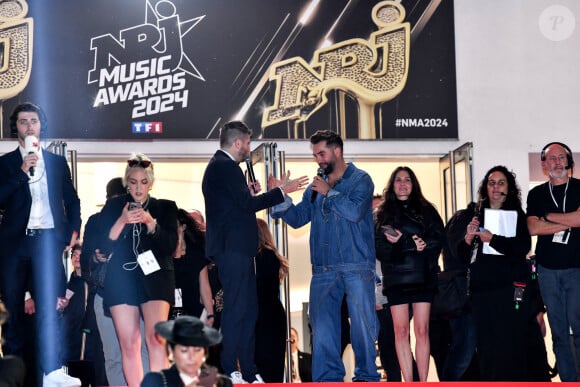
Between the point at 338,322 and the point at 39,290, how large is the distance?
1.73 m

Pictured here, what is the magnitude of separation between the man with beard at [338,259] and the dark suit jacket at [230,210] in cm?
44

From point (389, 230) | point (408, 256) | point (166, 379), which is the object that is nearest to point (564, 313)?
point (408, 256)

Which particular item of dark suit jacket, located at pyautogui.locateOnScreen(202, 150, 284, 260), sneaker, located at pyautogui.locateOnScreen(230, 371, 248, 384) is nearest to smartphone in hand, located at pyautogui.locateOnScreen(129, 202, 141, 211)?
dark suit jacket, located at pyautogui.locateOnScreen(202, 150, 284, 260)

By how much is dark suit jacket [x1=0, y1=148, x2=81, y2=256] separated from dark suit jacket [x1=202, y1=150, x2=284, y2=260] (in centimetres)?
76

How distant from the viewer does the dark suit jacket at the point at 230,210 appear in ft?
20.1

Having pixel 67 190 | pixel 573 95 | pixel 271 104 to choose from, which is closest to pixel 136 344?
pixel 67 190

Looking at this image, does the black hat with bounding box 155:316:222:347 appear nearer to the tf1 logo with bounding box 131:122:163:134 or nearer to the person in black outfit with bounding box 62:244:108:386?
the person in black outfit with bounding box 62:244:108:386

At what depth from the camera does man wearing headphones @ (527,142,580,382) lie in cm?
666

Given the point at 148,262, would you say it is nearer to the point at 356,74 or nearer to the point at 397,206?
the point at 397,206

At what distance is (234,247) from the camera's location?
610 centimetres

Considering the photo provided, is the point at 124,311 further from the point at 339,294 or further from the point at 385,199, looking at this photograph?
the point at 385,199

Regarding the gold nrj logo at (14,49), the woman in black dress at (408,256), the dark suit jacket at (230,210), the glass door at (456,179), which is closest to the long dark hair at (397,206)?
the woman in black dress at (408,256)

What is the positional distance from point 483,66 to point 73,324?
4191mm

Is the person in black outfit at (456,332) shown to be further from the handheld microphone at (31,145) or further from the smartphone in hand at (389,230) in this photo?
the handheld microphone at (31,145)
